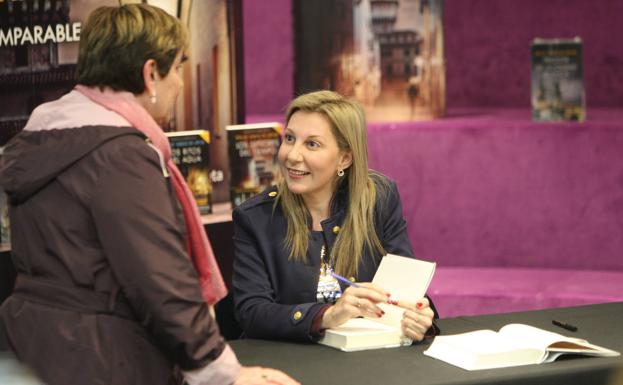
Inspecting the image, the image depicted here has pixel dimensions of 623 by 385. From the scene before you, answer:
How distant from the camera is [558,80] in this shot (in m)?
5.37

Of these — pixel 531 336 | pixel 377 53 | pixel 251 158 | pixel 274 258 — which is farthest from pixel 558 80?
pixel 531 336

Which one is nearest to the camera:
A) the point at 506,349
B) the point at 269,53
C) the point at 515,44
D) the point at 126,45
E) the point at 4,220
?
the point at 126,45

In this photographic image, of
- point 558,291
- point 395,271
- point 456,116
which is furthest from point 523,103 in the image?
point 395,271

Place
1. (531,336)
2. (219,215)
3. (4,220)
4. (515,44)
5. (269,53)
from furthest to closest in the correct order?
1. (515,44)
2. (269,53)
3. (219,215)
4. (4,220)
5. (531,336)

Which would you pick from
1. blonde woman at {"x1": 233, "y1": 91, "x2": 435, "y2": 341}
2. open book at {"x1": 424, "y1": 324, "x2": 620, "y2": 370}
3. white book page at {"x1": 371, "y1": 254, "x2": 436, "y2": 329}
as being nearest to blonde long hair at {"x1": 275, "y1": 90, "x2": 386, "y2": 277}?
blonde woman at {"x1": 233, "y1": 91, "x2": 435, "y2": 341}

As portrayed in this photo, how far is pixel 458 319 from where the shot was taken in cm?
313

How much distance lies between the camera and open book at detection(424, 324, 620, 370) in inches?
103

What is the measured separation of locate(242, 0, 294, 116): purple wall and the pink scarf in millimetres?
3385

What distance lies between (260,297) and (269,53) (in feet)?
8.92

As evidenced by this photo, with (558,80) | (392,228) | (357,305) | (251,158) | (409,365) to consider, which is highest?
(558,80)

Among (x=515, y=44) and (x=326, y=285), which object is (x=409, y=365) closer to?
(x=326, y=285)

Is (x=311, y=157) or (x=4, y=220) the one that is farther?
(x=4, y=220)

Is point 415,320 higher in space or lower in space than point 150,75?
lower

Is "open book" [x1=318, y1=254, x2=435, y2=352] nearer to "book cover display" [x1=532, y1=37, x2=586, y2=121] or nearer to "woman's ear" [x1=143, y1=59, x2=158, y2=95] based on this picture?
"woman's ear" [x1=143, y1=59, x2=158, y2=95]
